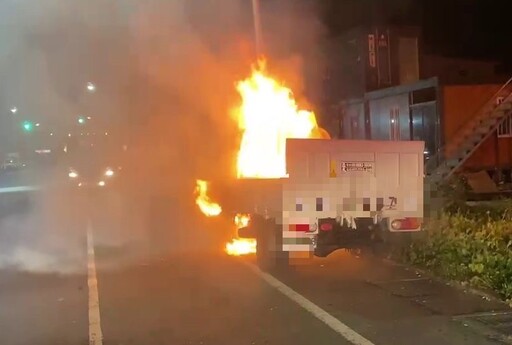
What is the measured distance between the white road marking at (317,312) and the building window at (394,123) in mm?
9639

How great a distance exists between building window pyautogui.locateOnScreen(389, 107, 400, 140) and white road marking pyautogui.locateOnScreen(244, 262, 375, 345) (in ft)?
31.6

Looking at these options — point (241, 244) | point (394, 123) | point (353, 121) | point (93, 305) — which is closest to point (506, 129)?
point (394, 123)

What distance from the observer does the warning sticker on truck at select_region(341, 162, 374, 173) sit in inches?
268

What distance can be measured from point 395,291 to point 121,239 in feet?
17.1

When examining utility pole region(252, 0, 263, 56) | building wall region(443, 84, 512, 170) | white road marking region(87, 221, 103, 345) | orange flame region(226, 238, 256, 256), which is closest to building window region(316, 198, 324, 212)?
orange flame region(226, 238, 256, 256)

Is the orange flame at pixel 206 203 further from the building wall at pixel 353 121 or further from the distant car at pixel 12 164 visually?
the distant car at pixel 12 164

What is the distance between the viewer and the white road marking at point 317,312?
4.69 m

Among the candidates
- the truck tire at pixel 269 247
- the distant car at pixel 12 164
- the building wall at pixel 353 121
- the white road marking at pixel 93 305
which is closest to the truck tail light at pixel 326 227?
the truck tire at pixel 269 247

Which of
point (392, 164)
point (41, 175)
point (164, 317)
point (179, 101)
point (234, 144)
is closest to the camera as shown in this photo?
point (164, 317)

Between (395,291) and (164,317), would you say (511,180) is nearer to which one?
(395,291)

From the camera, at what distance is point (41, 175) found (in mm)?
32156

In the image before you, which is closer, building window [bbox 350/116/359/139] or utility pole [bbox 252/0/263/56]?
utility pole [bbox 252/0/263/56]

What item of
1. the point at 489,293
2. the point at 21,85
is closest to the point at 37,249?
the point at 21,85

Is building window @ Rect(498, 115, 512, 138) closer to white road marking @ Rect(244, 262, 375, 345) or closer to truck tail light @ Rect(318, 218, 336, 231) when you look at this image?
truck tail light @ Rect(318, 218, 336, 231)
